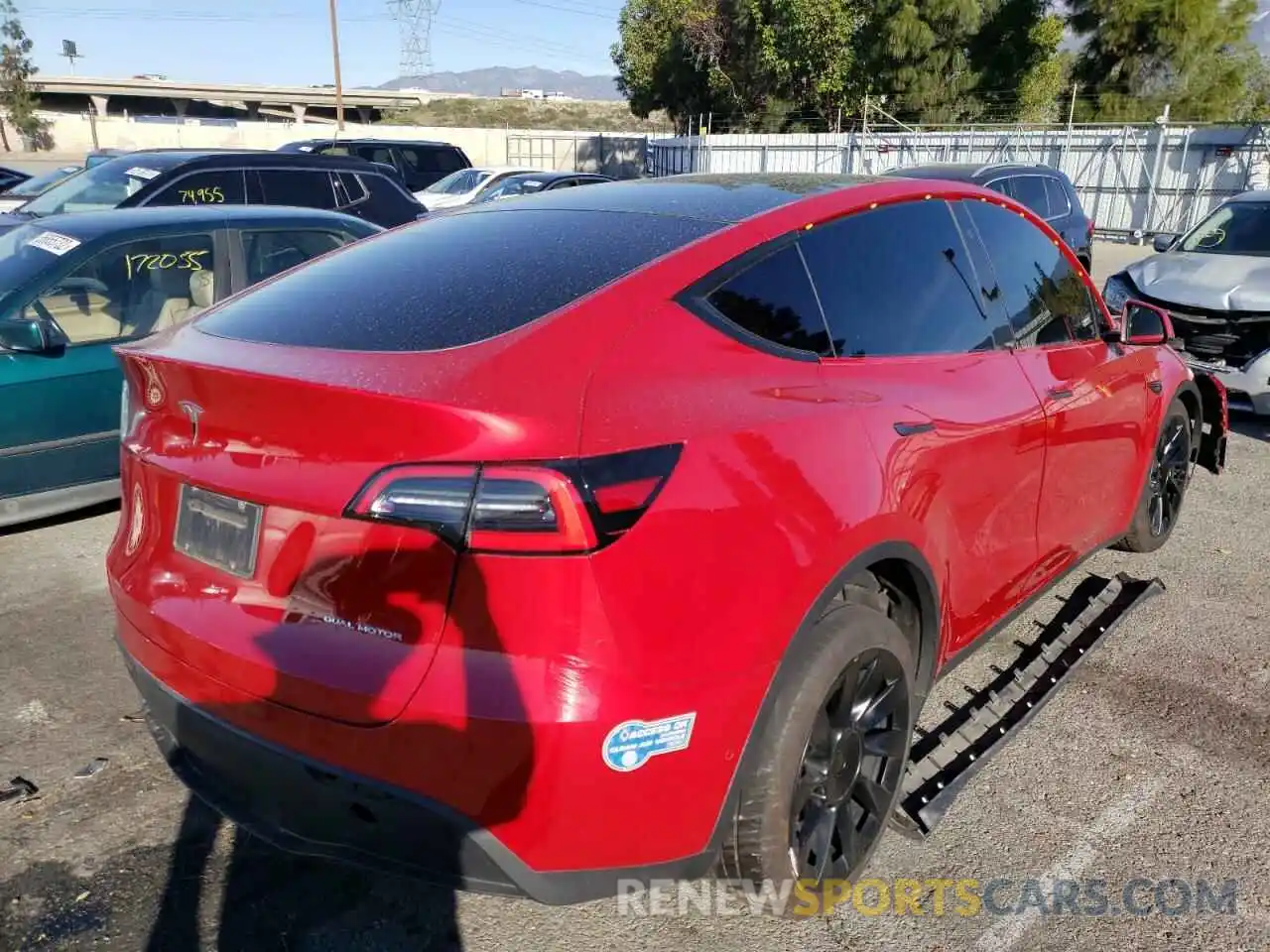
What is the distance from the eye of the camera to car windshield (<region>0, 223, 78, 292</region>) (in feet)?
15.8

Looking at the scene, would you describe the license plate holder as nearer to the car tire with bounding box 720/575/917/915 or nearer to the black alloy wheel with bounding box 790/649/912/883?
the car tire with bounding box 720/575/917/915

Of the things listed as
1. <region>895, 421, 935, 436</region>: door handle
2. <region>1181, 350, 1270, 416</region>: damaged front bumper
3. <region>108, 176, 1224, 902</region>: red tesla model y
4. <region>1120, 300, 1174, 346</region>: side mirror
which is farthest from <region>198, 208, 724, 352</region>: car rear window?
<region>1181, 350, 1270, 416</region>: damaged front bumper

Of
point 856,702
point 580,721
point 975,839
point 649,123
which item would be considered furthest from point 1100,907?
point 649,123

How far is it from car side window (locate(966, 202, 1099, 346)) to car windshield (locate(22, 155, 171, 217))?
8.99m

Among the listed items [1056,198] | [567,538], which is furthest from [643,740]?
[1056,198]

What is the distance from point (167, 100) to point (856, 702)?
90549 mm

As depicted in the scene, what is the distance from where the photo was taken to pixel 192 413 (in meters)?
2.24

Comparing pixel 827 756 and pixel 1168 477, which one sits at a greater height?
pixel 827 756

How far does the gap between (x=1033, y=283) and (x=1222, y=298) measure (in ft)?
13.9

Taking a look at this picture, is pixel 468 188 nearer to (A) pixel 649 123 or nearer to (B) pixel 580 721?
(B) pixel 580 721

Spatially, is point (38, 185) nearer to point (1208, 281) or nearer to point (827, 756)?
point (1208, 281)

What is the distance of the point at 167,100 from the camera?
7956cm

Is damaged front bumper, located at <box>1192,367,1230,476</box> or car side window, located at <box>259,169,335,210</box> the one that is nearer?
damaged front bumper, located at <box>1192,367,1230,476</box>

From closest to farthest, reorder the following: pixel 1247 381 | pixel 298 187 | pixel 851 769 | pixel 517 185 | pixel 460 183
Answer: pixel 851 769 → pixel 1247 381 → pixel 298 187 → pixel 517 185 → pixel 460 183
